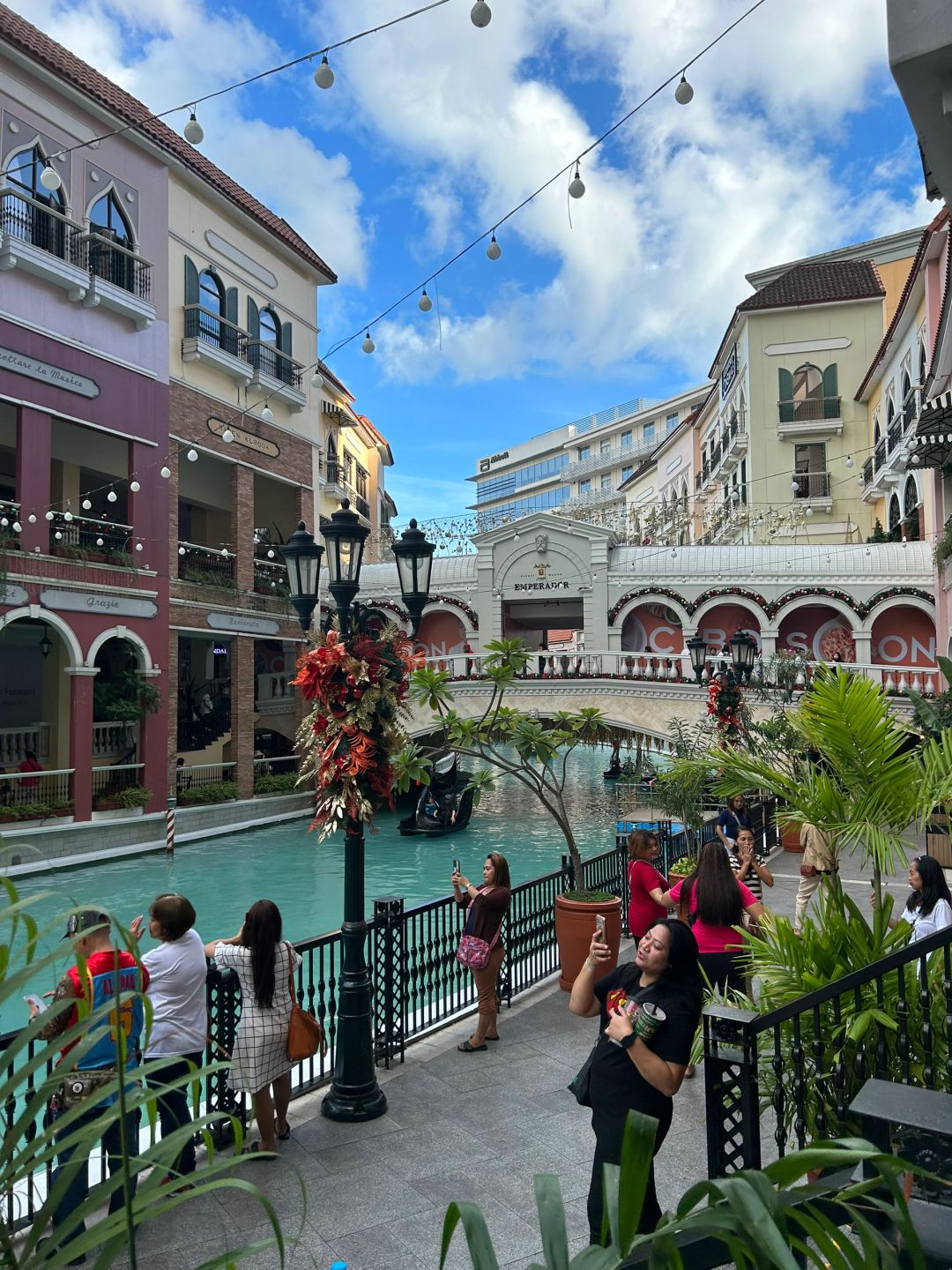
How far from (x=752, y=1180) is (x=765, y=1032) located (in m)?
3.35

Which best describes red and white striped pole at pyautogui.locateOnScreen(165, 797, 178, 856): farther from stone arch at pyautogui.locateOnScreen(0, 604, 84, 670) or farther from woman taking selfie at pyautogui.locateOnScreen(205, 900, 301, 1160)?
woman taking selfie at pyautogui.locateOnScreen(205, 900, 301, 1160)

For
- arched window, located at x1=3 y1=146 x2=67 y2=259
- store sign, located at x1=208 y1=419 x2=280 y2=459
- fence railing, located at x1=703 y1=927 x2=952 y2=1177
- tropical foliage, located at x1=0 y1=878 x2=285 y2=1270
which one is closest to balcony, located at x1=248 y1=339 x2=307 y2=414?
store sign, located at x1=208 y1=419 x2=280 y2=459

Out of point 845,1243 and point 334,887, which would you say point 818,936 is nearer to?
point 845,1243

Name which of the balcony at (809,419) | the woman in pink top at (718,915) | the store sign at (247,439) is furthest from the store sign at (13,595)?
the balcony at (809,419)

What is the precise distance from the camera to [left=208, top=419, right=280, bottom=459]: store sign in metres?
23.2

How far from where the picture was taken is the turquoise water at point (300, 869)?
16203 mm

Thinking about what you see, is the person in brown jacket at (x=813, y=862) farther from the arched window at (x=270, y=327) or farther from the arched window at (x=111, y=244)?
the arched window at (x=270, y=327)

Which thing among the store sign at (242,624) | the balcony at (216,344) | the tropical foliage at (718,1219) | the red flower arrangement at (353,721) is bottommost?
the tropical foliage at (718,1219)

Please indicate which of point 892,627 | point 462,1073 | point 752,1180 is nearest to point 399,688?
point 462,1073

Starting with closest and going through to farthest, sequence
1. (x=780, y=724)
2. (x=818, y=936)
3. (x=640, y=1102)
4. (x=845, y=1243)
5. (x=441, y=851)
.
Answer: (x=845, y=1243)
(x=640, y=1102)
(x=818, y=936)
(x=780, y=724)
(x=441, y=851)

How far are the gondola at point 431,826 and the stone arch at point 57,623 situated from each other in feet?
33.1

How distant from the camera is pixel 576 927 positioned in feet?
26.4

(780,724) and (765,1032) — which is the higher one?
(780,724)

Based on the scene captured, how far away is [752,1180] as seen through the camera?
154 cm
